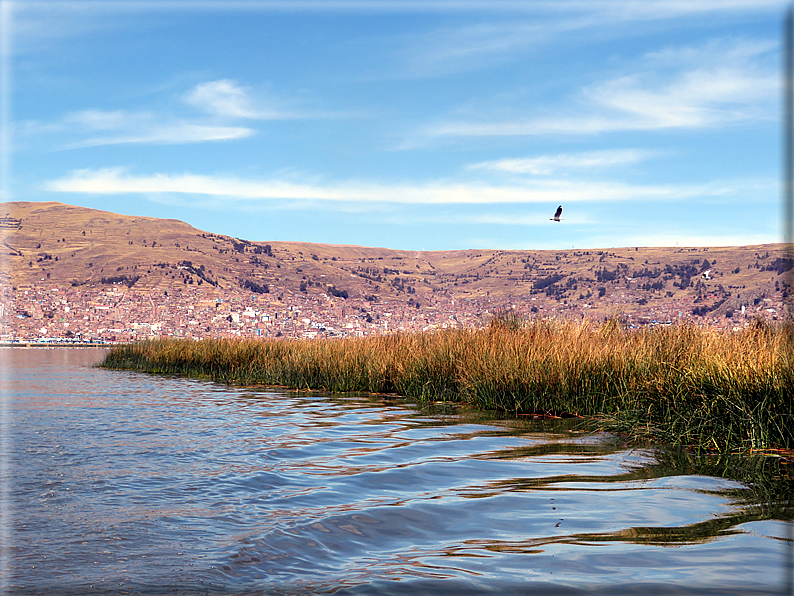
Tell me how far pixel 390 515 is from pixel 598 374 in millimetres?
7280

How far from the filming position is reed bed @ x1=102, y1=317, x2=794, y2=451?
8422mm

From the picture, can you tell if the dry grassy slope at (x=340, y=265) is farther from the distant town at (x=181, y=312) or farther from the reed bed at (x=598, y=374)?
the reed bed at (x=598, y=374)

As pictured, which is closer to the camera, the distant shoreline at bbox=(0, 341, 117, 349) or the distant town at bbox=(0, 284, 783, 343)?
the distant town at bbox=(0, 284, 783, 343)

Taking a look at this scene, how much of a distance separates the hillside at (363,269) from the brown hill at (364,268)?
0.32m

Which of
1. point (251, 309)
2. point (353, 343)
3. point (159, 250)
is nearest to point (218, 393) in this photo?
point (353, 343)

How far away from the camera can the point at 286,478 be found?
23.9ft

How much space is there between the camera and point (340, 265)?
165 metres

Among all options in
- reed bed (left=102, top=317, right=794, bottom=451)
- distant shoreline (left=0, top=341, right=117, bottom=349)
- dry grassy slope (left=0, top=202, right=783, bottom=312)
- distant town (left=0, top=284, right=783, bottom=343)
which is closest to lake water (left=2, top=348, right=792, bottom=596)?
reed bed (left=102, top=317, right=794, bottom=451)

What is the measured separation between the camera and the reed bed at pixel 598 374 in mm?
8422

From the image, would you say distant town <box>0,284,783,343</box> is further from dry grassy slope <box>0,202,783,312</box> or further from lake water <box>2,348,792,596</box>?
lake water <box>2,348,792,596</box>

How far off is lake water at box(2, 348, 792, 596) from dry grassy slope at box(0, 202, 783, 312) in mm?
89839

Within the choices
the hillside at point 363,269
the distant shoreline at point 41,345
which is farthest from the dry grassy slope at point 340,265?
the distant shoreline at point 41,345

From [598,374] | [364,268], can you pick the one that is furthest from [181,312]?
[598,374]

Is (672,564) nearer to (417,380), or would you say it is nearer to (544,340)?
(544,340)
